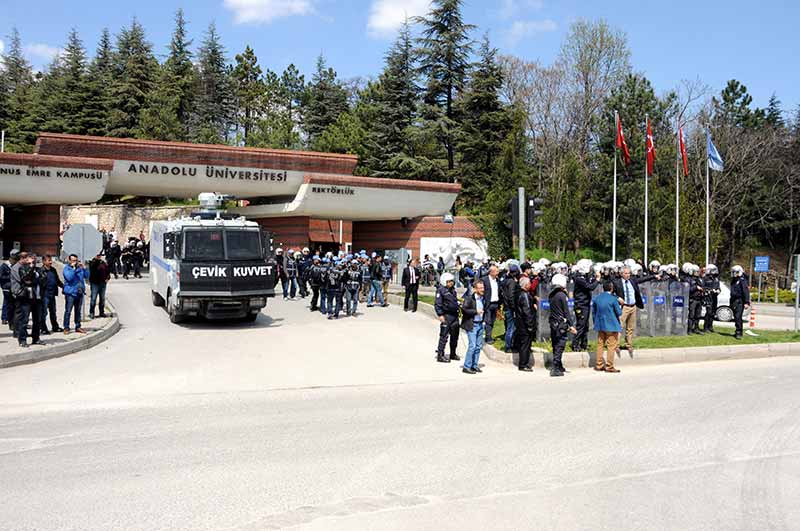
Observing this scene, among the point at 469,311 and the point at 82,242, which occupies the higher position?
the point at 82,242

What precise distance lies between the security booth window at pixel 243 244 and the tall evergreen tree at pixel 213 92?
46.0 meters

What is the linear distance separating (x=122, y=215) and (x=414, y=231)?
2080cm

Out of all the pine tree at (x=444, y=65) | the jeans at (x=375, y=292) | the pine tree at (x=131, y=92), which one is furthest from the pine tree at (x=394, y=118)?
the jeans at (x=375, y=292)

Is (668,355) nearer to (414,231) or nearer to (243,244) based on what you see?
(243,244)

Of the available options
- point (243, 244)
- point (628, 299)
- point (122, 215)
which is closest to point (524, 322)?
point (628, 299)

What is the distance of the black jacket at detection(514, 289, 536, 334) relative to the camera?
43.7 ft

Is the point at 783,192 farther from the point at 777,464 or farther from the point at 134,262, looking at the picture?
the point at 777,464

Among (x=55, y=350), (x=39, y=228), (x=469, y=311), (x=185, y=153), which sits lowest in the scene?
(x=55, y=350)

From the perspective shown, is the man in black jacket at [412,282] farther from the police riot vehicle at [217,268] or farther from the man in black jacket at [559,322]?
the man in black jacket at [559,322]

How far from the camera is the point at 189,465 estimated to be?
22.8 feet

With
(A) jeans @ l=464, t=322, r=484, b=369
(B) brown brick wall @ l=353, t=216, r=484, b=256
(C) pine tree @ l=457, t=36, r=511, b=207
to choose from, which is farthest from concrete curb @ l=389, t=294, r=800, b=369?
(C) pine tree @ l=457, t=36, r=511, b=207

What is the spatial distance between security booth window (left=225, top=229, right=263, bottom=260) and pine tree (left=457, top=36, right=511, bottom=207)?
29986 mm

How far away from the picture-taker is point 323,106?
220ft

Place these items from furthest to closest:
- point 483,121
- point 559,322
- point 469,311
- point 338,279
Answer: point 483,121
point 338,279
point 469,311
point 559,322
